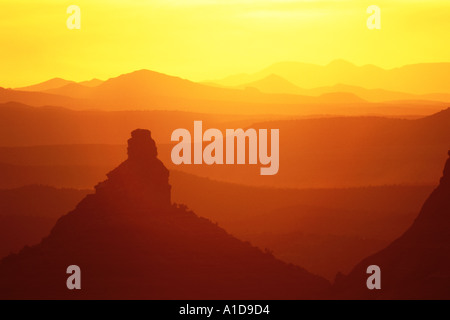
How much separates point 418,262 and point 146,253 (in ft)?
52.4

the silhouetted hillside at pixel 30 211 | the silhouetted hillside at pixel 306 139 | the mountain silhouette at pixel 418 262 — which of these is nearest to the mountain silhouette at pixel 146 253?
the silhouetted hillside at pixel 30 211

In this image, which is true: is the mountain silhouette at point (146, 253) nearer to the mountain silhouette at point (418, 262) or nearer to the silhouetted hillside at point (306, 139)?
the silhouetted hillside at point (306, 139)

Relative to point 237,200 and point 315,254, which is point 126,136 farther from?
point 315,254

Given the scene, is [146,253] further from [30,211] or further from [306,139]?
[306,139]

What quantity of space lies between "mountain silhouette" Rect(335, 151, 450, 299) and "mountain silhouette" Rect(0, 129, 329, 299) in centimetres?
287

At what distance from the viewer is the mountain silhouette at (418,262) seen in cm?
5247

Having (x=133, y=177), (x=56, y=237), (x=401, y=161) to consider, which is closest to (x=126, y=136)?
(x=133, y=177)

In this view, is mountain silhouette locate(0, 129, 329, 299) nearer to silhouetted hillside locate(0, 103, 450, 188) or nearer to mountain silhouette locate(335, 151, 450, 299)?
silhouetted hillside locate(0, 103, 450, 188)

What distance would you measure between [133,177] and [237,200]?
22.5 feet

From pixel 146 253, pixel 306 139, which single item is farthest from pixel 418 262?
pixel 146 253

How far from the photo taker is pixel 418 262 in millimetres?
54312

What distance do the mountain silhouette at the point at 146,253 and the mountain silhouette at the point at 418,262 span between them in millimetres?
2866

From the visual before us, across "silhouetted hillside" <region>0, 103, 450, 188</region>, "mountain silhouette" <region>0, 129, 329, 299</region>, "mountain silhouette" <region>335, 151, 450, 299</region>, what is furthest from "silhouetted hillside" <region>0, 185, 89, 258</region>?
"mountain silhouette" <region>335, 151, 450, 299</region>

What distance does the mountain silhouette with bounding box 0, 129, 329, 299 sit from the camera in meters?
53.6
